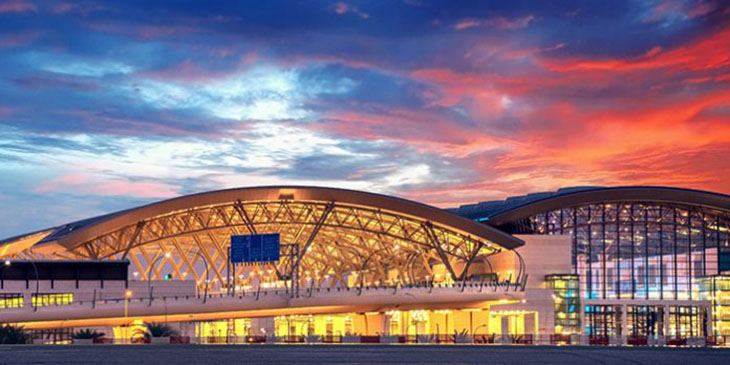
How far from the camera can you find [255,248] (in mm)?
99562

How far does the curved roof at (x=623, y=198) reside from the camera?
10219cm

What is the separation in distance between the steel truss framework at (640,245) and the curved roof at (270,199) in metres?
7.07

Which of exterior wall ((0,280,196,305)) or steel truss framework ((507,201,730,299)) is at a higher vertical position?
steel truss framework ((507,201,730,299))

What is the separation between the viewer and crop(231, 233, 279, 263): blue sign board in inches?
3890

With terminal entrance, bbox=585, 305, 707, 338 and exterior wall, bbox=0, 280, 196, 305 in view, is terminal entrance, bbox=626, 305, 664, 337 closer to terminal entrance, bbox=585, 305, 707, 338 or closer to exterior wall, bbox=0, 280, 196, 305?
terminal entrance, bbox=585, 305, 707, 338

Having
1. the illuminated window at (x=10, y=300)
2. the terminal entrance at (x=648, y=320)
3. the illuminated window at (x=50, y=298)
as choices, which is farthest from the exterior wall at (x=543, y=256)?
the illuminated window at (x=10, y=300)

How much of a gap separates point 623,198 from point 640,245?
17.5 ft

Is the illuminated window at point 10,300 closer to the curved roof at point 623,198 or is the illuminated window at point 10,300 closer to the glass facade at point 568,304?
the curved roof at point 623,198

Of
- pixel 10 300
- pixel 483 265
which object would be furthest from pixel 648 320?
pixel 10 300

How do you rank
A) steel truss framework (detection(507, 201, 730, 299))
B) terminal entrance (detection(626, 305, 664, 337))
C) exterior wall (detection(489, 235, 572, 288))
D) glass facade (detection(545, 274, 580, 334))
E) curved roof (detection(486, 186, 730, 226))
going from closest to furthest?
glass facade (detection(545, 274, 580, 334)) < exterior wall (detection(489, 235, 572, 288)) < terminal entrance (detection(626, 305, 664, 337)) < steel truss framework (detection(507, 201, 730, 299)) < curved roof (detection(486, 186, 730, 226))

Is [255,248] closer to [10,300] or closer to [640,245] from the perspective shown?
[10,300]

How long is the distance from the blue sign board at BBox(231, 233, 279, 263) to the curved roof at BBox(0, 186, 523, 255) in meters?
4.77

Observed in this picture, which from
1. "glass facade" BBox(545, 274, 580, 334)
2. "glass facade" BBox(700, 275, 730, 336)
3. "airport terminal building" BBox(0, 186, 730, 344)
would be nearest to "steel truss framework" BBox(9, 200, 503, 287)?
"airport terminal building" BBox(0, 186, 730, 344)

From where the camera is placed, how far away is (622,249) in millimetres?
100875
